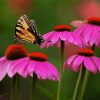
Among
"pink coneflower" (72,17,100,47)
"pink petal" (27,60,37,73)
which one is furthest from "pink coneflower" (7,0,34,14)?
"pink petal" (27,60,37,73)

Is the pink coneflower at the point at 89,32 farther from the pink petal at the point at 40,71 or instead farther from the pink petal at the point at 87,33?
the pink petal at the point at 40,71

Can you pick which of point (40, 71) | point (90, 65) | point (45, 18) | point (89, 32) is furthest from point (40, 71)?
point (45, 18)

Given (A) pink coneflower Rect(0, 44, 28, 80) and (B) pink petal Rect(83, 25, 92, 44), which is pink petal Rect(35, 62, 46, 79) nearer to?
(A) pink coneflower Rect(0, 44, 28, 80)

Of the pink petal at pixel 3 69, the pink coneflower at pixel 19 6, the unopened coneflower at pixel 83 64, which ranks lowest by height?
the pink coneflower at pixel 19 6

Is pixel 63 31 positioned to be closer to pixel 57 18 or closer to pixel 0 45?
pixel 0 45

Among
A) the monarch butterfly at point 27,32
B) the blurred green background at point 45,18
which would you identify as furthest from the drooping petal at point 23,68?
the blurred green background at point 45,18

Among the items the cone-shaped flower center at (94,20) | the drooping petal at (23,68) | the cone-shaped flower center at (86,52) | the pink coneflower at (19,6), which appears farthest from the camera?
the pink coneflower at (19,6)
